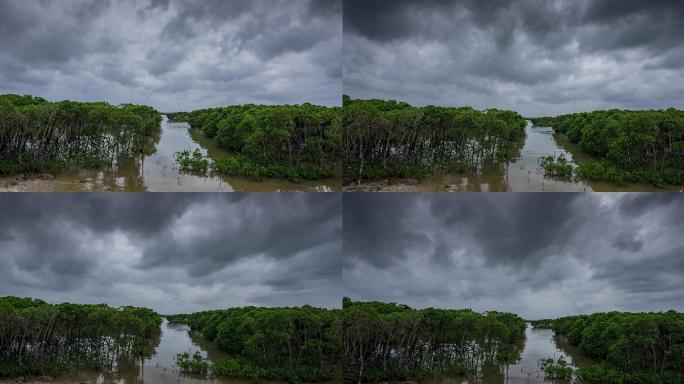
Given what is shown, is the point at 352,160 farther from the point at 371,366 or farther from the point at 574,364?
the point at 574,364

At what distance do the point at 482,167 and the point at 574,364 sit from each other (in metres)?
8.21

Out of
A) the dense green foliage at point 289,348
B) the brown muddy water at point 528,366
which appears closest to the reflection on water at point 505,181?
the dense green foliage at point 289,348

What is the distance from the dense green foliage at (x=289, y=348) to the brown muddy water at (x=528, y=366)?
3.65 m

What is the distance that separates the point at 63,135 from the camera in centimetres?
1909

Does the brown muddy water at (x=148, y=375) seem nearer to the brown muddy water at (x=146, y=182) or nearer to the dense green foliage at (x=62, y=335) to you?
the dense green foliage at (x=62, y=335)

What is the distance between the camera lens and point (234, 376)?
1658 centimetres

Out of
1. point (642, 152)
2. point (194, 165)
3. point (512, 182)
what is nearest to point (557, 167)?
point (512, 182)

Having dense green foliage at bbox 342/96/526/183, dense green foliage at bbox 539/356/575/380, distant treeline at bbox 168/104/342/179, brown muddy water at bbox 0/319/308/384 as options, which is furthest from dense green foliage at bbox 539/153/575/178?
brown muddy water at bbox 0/319/308/384

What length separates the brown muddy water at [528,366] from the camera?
1595 centimetres

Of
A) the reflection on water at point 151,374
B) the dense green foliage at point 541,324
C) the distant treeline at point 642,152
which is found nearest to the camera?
the reflection on water at point 151,374

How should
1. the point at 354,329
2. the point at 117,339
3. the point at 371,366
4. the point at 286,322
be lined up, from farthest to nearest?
1. the point at 117,339
2. the point at 286,322
3. the point at 371,366
4. the point at 354,329

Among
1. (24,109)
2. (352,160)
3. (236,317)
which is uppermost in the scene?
(24,109)

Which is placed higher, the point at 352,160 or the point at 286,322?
the point at 352,160

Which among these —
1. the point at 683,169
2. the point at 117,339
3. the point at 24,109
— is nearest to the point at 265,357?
the point at 117,339
